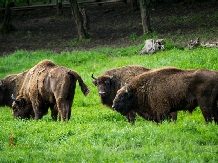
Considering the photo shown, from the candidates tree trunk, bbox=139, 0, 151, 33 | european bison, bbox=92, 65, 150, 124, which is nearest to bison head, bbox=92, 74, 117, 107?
european bison, bbox=92, 65, 150, 124

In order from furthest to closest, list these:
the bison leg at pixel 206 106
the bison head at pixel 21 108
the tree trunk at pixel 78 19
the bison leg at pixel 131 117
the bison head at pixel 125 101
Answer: the tree trunk at pixel 78 19
the bison head at pixel 21 108
the bison leg at pixel 131 117
the bison head at pixel 125 101
the bison leg at pixel 206 106

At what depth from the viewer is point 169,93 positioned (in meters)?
12.9

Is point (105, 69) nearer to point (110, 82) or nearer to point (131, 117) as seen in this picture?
point (110, 82)

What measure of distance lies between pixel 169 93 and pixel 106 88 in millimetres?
3271

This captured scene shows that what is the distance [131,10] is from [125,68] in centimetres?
2265

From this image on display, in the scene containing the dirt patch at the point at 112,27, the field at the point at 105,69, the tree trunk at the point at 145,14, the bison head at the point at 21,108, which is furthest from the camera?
the dirt patch at the point at 112,27

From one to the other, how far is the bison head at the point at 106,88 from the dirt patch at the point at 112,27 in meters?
9.28

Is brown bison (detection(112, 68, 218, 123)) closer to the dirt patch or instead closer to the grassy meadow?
the grassy meadow

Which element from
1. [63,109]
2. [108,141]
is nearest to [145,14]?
[63,109]

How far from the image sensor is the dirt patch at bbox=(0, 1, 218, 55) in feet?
92.7

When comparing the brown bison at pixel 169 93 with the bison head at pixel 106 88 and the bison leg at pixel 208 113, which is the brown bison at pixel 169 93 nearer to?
the bison leg at pixel 208 113

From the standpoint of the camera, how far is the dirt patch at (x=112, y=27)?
2825 centimetres

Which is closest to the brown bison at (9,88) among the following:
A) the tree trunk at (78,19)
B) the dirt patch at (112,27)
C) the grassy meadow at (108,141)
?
the grassy meadow at (108,141)

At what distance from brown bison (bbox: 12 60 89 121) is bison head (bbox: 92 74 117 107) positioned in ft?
3.30
